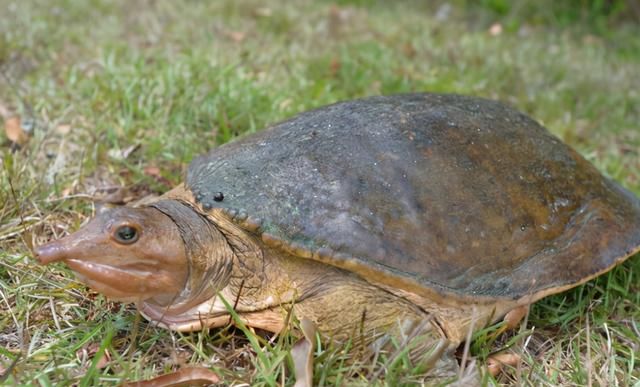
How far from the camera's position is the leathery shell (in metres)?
1.95

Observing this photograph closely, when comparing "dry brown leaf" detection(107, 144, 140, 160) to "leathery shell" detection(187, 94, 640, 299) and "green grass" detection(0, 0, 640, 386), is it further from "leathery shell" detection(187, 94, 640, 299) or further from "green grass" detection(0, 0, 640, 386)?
"leathery shell" detection(187, 94, 640, 299)

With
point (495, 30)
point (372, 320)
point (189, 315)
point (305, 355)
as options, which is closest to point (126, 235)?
point (189, 315)

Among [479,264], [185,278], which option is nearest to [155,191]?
[185,278]

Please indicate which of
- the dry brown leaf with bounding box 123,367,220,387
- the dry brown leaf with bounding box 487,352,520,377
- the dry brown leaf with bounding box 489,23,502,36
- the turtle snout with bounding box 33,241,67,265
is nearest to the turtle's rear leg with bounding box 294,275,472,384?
the dry brown leaf with bounding box 487,352,520,377

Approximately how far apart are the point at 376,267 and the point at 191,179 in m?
0.80

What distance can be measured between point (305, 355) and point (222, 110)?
6.06 feet

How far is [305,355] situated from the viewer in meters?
1.83

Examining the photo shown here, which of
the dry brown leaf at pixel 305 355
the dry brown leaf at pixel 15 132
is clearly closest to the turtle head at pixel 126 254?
the dry brown leaf at pixel 305 355

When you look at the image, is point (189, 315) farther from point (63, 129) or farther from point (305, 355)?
point (63, 129)

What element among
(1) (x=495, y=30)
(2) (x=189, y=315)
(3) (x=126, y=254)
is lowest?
(1) (x=495, y=30)

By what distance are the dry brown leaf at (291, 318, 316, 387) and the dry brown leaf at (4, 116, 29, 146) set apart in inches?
79.5

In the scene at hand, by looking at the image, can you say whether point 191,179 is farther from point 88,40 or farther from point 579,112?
point 579,112

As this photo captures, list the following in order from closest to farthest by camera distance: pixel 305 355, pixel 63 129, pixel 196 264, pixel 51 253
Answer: pixel 51 253
pixel 305 355
pixel 196 264
pixel 63 129

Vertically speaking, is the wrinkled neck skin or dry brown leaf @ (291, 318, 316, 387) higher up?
the wrinkled neck skin
